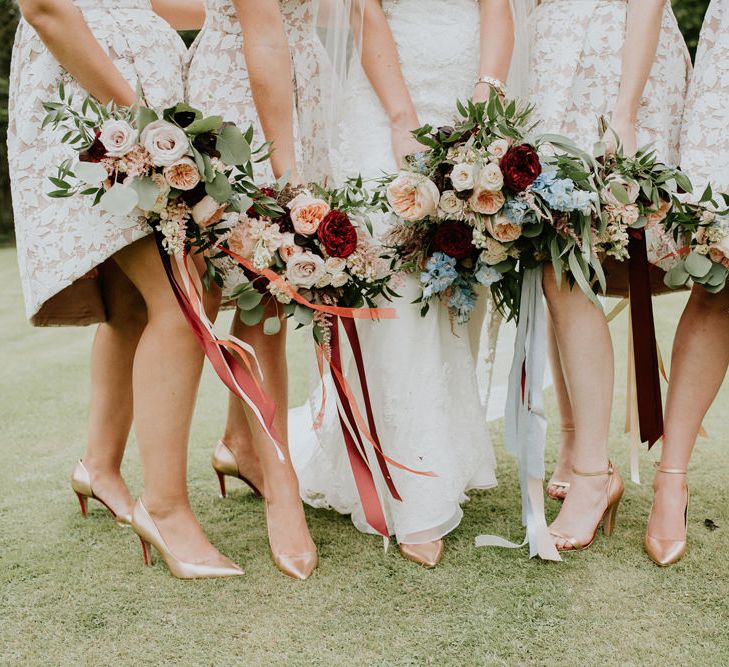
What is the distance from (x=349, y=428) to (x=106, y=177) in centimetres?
102

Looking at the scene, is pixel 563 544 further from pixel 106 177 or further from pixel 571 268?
pixel 106 177

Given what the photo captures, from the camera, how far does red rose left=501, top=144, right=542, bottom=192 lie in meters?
2.24

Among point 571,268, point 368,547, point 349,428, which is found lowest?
point 368,547

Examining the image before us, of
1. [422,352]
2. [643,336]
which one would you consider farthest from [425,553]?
[643,336]

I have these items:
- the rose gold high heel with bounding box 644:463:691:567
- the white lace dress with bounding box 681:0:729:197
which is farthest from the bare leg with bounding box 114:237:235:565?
the white lace dress with bounding box 681:0:729:197

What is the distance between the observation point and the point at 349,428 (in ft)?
8.37

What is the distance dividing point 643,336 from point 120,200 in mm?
1618

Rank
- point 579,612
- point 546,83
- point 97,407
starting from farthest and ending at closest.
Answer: point 97,407, point 546,83, point 579,612

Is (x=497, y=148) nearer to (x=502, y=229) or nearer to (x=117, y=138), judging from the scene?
(x=502, y=229)

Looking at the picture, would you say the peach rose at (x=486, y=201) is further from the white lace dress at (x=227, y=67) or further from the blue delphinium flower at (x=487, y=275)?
the white lace dress at (x=227, y=67)

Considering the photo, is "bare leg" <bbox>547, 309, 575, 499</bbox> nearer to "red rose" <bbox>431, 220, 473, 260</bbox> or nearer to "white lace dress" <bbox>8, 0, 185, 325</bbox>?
"red rose" <bbox>431, 220, 473, 260</bbox>

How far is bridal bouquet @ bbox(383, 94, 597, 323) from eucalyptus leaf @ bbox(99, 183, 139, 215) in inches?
28.0

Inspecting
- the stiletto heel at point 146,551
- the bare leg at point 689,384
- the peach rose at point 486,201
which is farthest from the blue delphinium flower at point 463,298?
the stiletto heel at point 146,551

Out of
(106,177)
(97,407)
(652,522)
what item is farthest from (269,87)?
(652,522)
